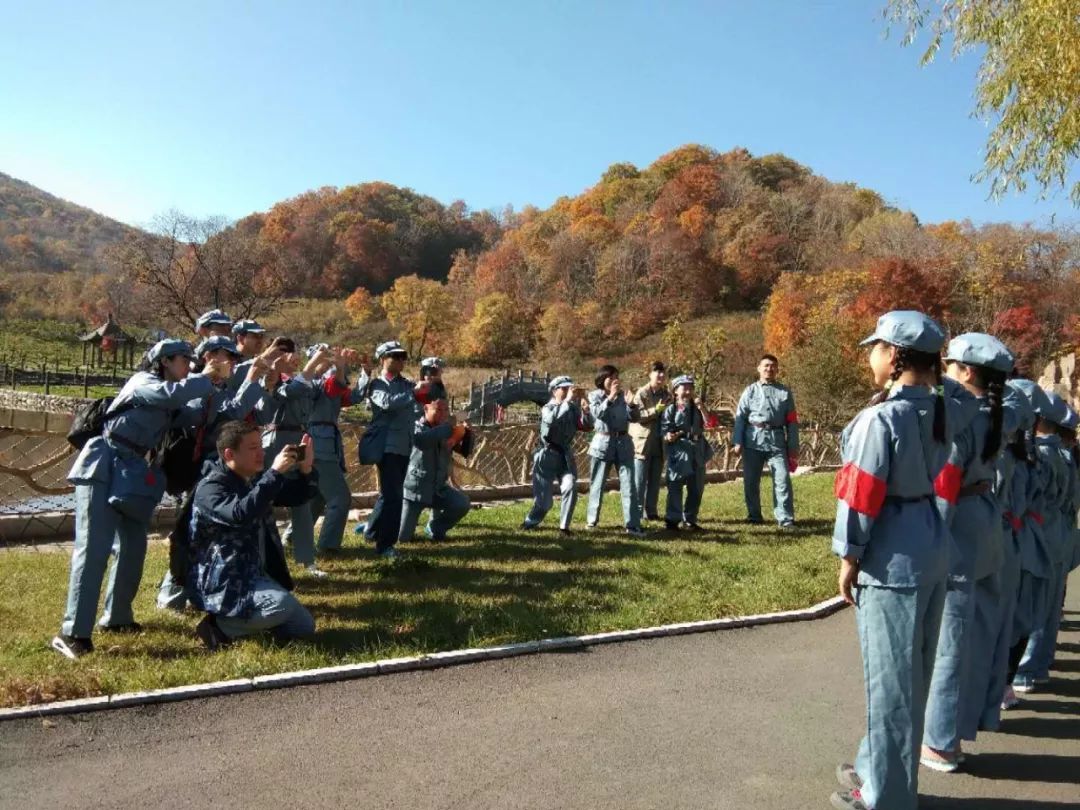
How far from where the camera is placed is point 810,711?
468 centimetres

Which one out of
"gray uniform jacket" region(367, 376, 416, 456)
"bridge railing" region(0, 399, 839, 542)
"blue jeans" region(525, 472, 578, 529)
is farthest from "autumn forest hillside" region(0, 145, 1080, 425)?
"gray uniform jacket" region(367, 376, 416, 456)

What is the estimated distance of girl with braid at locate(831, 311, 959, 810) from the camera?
3320 millimetres

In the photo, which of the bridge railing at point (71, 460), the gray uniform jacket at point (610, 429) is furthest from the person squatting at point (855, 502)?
the bridge railing at point (71, 460)

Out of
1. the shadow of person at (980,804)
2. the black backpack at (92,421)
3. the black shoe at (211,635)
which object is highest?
the black backpack at (92,421)

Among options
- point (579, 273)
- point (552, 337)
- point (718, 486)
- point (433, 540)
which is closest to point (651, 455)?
point (433, 540)

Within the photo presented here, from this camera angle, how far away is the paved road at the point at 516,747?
357 cm

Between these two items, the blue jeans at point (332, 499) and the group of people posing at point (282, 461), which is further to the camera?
the blue jeans at point (332, 499)

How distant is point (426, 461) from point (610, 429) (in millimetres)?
2246

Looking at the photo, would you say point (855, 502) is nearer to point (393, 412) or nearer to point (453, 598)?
point (453, 598)

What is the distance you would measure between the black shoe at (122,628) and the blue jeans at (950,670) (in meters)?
4.59

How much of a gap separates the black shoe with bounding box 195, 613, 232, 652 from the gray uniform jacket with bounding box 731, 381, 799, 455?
6.81m

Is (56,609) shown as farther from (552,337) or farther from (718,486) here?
(552,337)

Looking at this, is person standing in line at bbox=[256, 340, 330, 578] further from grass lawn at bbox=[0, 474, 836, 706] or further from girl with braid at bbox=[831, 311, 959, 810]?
→ girl with braid at bbox=[831, 311, 959, 810]

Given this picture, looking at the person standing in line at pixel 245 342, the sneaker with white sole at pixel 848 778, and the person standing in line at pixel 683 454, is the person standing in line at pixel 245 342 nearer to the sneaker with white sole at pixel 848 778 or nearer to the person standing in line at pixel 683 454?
the person standing in line at pixel 683 454
